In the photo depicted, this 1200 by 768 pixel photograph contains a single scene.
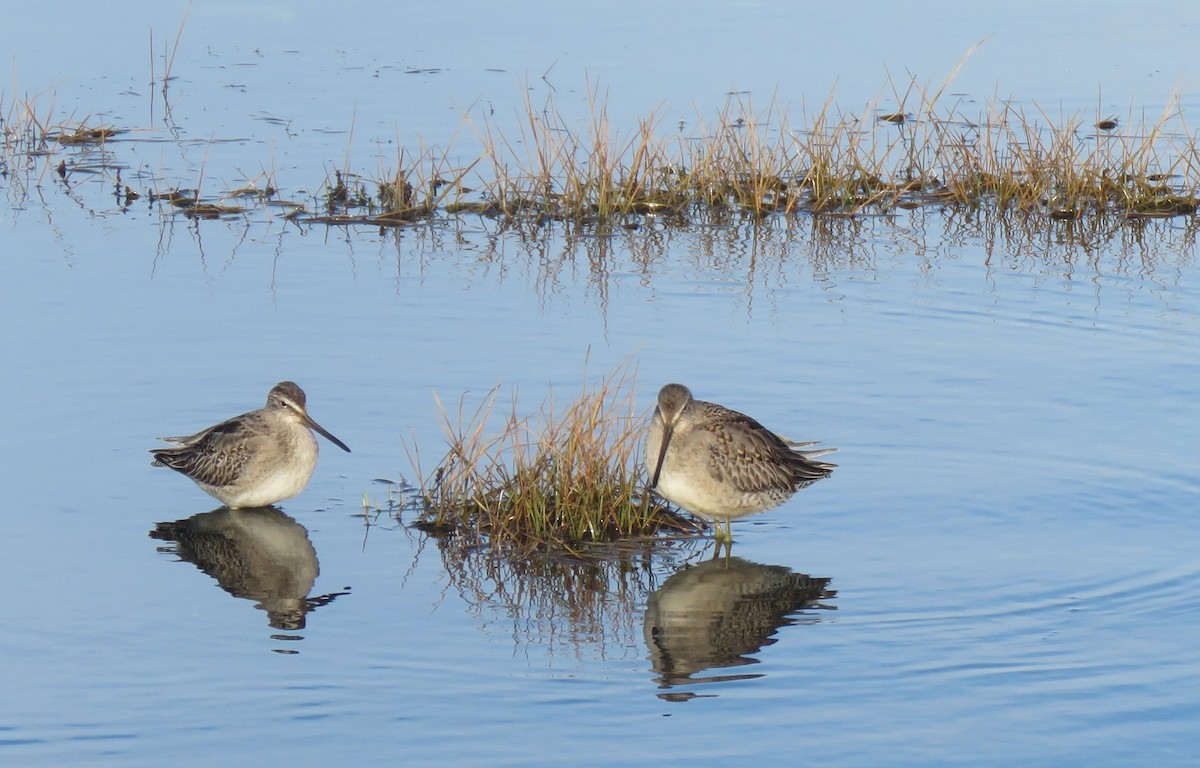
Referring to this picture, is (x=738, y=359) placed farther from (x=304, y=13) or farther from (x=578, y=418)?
(x=304, y=13)

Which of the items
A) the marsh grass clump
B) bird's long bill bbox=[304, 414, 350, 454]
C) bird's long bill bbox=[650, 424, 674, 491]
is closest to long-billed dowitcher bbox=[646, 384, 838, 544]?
bird's long bill bbox=[650, 424, 674, 491]

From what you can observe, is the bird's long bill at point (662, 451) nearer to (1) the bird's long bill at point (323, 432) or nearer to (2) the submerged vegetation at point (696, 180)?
(1) the bird's long bill at point (323, 432)

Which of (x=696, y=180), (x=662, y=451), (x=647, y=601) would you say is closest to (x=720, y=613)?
(x=647, y=601)

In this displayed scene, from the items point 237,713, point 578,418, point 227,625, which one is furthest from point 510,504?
point 237,713

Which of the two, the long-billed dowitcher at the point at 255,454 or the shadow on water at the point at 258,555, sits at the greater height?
the long-billed dowitcher at the point at 255,454

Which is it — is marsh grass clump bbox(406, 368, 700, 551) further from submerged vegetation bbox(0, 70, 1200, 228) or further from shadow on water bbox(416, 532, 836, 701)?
submerged vegetation bbox(0, 70, 1200, 228)

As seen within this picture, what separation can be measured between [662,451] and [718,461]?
0.33m

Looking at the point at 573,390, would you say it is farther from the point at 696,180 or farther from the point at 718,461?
the point at 696,180

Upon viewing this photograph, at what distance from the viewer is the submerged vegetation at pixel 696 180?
48.7ft

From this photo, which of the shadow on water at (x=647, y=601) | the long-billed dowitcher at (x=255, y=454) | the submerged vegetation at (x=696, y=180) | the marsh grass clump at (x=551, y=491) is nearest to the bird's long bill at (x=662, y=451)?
the marsh grass clump at (x=551, y=491)

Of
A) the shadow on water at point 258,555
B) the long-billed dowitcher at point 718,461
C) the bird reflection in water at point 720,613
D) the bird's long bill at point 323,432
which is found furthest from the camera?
the bird's long bill at point 323,432

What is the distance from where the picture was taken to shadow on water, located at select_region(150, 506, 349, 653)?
8391 mm

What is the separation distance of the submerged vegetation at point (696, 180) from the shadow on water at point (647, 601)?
5989mm

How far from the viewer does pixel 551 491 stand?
9070 millimetres
